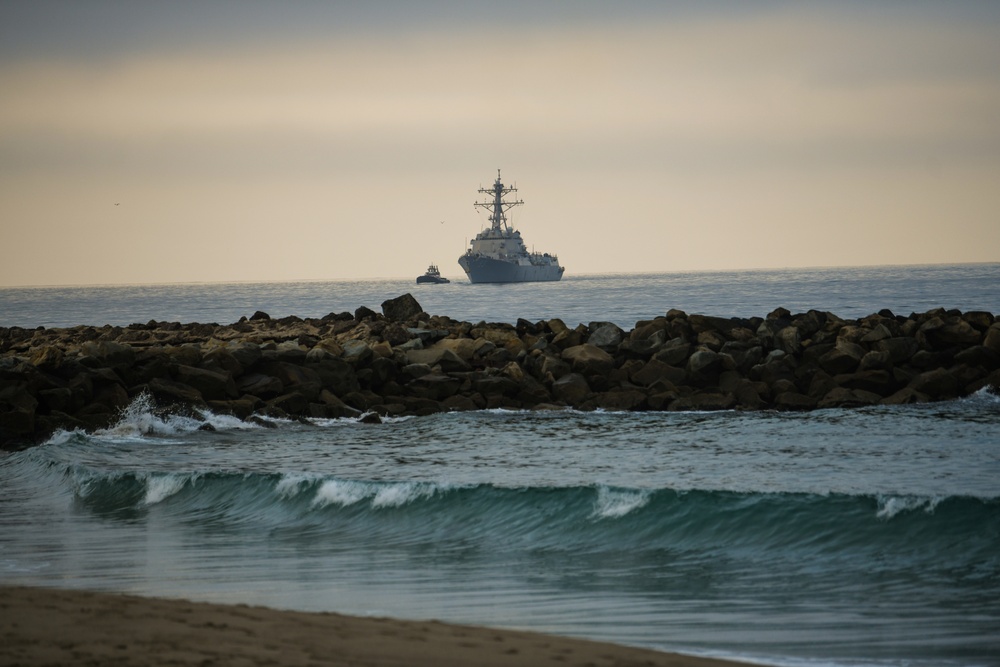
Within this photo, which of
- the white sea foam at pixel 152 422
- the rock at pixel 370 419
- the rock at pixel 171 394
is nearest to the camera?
the white sea foam at pixel 152 422

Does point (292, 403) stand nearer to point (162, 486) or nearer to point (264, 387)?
point (264, 387)

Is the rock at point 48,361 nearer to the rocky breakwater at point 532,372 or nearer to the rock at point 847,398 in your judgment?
the rocky breakwater at point 532,372

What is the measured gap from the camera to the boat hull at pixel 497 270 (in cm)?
14062

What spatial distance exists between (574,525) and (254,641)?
604cm

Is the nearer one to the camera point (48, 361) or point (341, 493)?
point (341, 493)

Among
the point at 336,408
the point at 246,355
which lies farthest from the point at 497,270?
the point at 336,408

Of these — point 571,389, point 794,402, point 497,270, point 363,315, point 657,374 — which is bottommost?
point 794,402

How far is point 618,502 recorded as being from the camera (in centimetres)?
1284

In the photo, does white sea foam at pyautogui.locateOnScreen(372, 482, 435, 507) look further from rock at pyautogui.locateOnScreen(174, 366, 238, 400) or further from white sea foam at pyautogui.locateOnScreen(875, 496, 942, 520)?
rock at pyautogui.locateOnScreen(174, 366, 238, 400)

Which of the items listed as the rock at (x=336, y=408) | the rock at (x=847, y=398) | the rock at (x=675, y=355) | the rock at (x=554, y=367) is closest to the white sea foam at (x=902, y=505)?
the rock at (x=847, y=398)

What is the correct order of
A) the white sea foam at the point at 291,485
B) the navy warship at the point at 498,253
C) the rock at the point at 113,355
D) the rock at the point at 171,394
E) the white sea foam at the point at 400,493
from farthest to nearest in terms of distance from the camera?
the navy warship at the point at 498,253, the rock at the point at 113,355, the rock at the point at 171,394, the white sea foam at the point at 291,485, the white sea foam at the point at 400,493

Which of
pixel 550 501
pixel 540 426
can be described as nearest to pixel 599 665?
pixel 550 501

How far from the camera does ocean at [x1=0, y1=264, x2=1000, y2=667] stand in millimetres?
8570

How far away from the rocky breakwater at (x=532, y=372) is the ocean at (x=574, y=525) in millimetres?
1166
